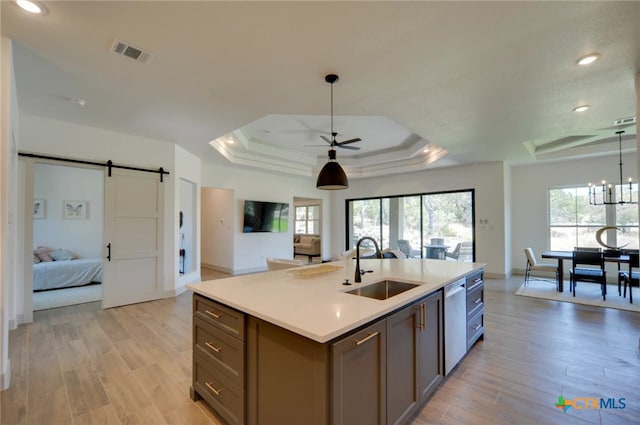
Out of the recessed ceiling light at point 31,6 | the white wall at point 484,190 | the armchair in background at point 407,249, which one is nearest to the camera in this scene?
the recessed ceiling light at point 31,6

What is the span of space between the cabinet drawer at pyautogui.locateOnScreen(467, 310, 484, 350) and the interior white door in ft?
15.4

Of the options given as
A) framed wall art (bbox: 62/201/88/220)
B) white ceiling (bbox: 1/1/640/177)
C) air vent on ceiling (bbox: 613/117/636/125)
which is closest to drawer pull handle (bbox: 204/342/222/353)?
white ceiling (bbox: 1/1/640/177)

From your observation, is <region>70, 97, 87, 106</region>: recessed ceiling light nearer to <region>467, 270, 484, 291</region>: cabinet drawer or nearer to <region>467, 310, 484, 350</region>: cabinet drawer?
<region>467, 270, 484, 291</region>: cabinet drawer

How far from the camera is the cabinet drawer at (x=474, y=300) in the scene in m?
2.80

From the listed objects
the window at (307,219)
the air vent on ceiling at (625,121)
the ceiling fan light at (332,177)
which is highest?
the air vent on ceiling at (625,121)

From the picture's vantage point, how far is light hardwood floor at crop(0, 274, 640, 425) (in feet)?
6.57

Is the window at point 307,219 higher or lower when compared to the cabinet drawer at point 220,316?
higher

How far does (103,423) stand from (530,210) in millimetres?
8669

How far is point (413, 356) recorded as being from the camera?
1885 millimetres

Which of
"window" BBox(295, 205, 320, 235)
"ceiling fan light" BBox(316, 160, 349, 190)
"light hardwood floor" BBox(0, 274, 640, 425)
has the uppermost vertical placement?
"ceiling fan light" BBox(316, 160, 349, 190)

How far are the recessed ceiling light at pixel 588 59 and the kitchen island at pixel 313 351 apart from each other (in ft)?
7.42

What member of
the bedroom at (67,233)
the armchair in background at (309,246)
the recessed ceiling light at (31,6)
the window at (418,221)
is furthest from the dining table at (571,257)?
the bedroom at (67,233)

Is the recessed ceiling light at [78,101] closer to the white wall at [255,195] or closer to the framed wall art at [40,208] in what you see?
the white wall at [255,195]

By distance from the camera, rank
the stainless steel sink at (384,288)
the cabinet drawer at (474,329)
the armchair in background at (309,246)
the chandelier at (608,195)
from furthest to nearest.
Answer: the armchair in background at (309,246), the chandelier at (608,195), the cabinet drawer at (474,329), the stainless steel sink at (384,288)
